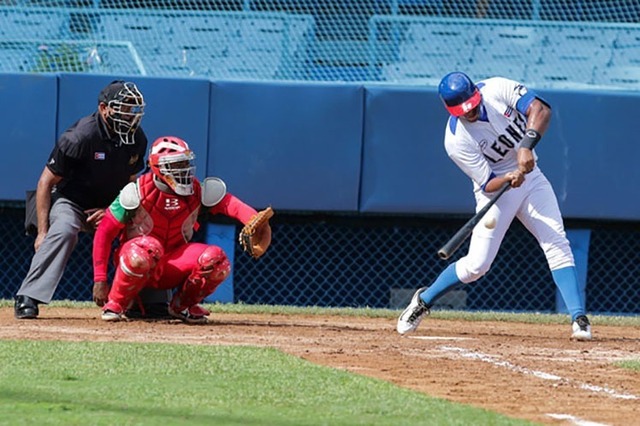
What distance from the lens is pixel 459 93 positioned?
25.3 feet

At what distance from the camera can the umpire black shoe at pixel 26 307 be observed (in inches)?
331

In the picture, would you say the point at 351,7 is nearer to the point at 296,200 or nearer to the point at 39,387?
the point at 296,200

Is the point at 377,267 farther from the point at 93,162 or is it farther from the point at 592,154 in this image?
the point at 93,162

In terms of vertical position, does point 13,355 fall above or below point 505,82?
below

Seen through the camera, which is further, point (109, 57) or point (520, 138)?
point (109, 57)

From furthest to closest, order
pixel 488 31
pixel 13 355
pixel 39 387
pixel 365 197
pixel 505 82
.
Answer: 1. pixel 488 31
2. pixel 365 197
3. pixel 505 82
4. pixel 13 355
5. pixel 39 387

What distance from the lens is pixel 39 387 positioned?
513 centimetres

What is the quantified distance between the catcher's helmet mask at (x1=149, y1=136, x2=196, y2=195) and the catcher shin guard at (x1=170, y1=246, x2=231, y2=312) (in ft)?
1.43

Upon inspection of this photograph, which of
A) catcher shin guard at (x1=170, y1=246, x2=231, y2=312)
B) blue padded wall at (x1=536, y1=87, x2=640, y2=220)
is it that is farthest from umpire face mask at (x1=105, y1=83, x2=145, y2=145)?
blue padded wall at (x1=536, y1=87, x2=640, y2=220)

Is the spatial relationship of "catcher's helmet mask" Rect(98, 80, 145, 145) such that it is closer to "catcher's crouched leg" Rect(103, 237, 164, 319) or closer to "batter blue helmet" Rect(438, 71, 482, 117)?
"catcher's crouched leg" Rect(103, 237, 164, 319)

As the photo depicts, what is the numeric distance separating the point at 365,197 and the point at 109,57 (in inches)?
141

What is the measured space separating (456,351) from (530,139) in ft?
4.73

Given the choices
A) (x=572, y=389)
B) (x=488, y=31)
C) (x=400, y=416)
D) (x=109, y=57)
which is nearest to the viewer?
(x=400, y=416)

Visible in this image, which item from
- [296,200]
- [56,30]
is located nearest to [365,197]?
[296,200]
